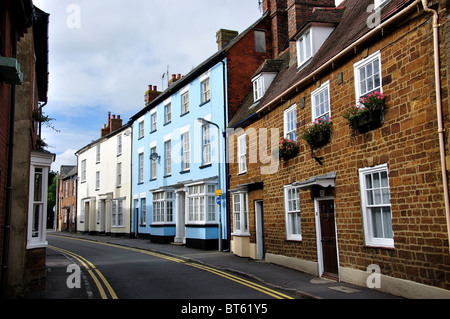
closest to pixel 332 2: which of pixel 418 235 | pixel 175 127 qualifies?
pixel 175 127

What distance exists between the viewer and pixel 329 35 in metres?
14.1

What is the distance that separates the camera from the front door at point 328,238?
1130 cm

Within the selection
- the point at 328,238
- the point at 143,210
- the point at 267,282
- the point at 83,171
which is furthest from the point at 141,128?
the point at 267,282

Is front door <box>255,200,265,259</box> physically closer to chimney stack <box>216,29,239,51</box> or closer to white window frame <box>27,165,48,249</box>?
white window frame <box>27,165,48,249</box>

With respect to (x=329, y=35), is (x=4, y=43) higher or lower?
lower

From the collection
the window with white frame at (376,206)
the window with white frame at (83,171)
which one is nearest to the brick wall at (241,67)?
the window with white frame at (376,206)

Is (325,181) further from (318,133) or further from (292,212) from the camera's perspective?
(292,212)

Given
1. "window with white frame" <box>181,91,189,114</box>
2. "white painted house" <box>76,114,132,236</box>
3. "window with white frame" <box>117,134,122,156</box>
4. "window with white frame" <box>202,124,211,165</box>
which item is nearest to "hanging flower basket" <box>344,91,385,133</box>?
"window with white frame" <box>202,124,211,165</box>

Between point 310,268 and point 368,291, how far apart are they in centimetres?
303

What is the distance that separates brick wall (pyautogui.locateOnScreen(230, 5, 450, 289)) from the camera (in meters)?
7.78

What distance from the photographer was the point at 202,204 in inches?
829

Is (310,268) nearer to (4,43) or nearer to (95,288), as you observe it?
(95,288)

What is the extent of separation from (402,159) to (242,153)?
32.6 ft

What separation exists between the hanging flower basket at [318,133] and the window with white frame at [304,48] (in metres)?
3.64
